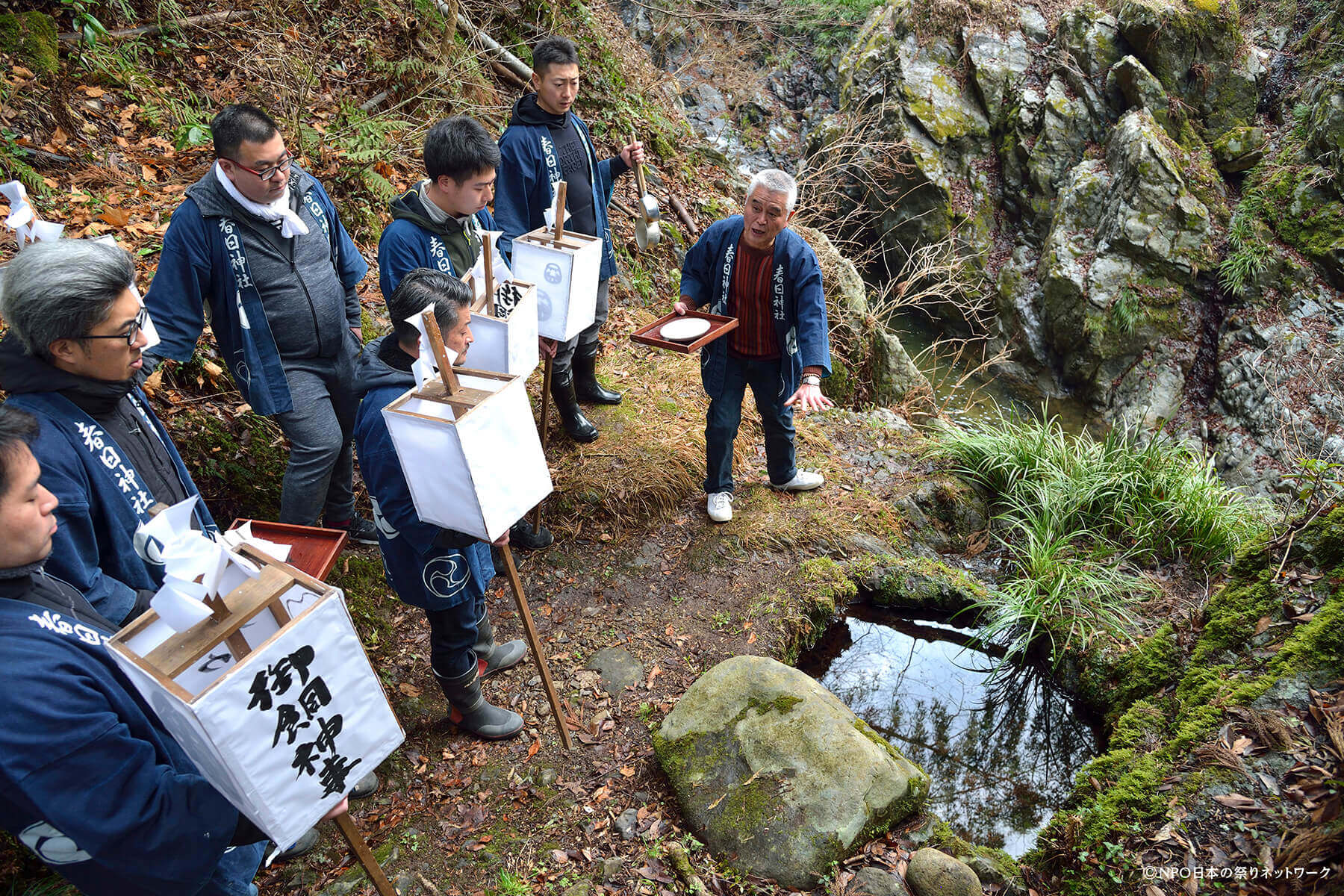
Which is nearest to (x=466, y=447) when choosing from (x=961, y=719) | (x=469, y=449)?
(x=469, y=449)

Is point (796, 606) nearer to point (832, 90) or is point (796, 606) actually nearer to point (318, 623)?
point (318, 623)

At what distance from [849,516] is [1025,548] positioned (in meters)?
1.28

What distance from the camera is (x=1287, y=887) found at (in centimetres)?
219

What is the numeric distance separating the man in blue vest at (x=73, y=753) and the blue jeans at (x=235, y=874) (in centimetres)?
31

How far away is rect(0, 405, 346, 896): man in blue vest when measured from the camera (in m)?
1.62

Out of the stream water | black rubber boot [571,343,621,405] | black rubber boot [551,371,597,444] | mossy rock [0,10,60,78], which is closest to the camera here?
the stream water

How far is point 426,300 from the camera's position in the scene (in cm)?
269

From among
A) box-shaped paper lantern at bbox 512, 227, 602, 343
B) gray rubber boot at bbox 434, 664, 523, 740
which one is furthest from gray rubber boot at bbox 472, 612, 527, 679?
box-shaped paper lantern at bbox 512, 227, 602, 343

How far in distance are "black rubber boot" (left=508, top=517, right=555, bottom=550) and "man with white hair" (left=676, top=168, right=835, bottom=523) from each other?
3.81ft

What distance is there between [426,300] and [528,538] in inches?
89.0

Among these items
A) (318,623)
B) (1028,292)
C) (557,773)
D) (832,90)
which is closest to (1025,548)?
(557,773)

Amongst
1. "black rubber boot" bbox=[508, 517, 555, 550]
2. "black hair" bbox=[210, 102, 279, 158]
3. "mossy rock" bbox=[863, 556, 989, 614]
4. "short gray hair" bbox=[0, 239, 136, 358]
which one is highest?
"black hair" bbox=[210, 102, 279, 158]

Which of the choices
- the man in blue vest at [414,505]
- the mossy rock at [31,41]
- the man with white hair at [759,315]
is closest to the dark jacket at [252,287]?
the man in blue vest at [414,505]

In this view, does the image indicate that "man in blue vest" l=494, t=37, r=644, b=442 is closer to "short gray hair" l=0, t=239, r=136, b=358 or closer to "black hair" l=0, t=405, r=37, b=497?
"short gray hair" l=0, t=239, r=136, b=358
